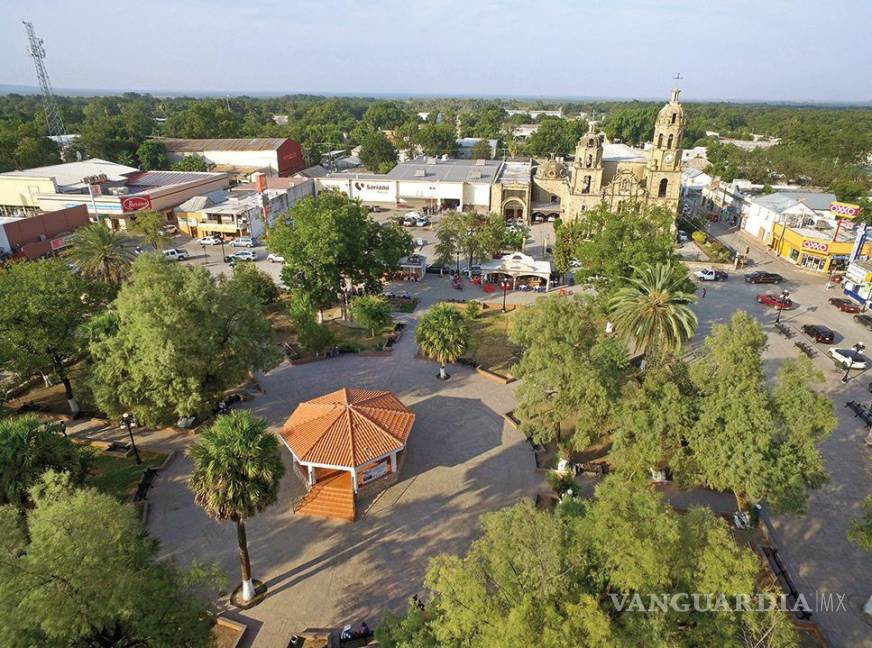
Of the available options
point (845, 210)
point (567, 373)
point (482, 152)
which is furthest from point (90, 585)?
point (482, 152)

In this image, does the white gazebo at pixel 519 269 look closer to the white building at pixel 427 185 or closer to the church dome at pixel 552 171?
the white building at pixel 427 185

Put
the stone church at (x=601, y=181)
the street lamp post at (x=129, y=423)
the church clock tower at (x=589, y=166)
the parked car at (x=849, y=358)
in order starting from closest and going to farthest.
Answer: the street lamp post at (x=129, y=423) → the parked car at (x=849, y=358) → the stone church at (x=601, y=181) → the church clock tower at (x=589, y=166)

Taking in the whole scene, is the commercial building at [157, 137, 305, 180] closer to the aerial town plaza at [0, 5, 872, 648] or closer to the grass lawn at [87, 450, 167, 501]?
the aerial town plaza at [0, 5, 872, 648]

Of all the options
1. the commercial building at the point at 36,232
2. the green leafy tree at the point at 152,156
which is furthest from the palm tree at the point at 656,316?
the green leafy tree at the point at 152,156

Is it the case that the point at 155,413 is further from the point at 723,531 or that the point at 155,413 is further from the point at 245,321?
the point at 723,531

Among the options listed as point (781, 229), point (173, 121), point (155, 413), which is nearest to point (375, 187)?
point (781, 229)

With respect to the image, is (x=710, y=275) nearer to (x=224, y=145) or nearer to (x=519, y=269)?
(x=519, y=269)
